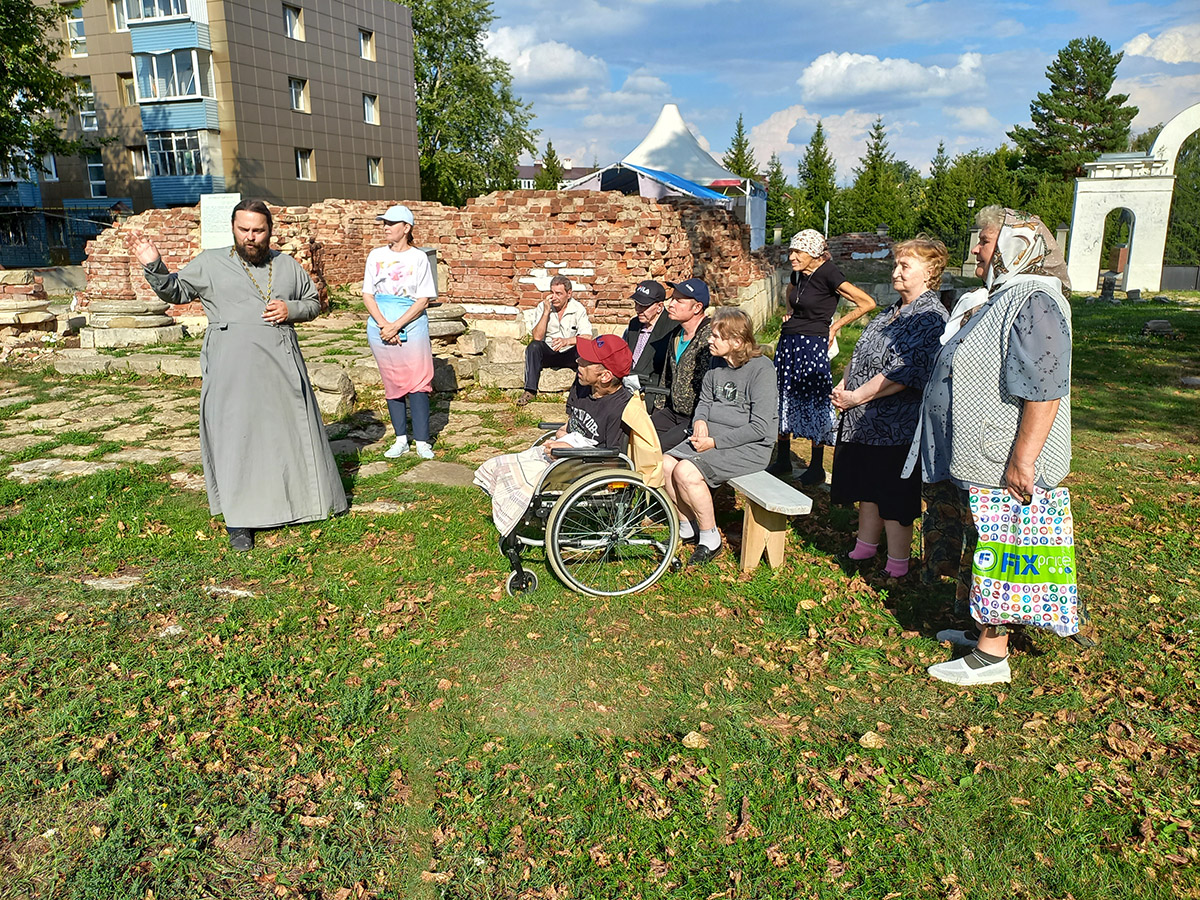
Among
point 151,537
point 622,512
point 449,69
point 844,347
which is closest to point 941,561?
point 622,512

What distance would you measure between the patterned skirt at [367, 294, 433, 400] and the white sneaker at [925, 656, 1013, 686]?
4413 mm

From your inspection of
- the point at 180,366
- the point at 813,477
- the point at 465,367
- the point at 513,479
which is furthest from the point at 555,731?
the point at 180,366

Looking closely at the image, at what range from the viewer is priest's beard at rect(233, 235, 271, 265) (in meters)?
4.73

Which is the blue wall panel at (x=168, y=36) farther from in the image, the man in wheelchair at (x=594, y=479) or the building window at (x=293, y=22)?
the man in wheelchair at (x=594, y=479)

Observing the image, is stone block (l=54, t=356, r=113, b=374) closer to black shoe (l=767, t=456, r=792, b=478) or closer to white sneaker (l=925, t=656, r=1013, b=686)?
black shoe (l=767, t=456, r=792, b=478)

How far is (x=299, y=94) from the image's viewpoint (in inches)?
1224

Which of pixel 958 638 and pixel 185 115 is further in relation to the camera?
pixel 185 115

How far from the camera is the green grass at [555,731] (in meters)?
2.55

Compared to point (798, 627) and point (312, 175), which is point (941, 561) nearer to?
point (798, 627)

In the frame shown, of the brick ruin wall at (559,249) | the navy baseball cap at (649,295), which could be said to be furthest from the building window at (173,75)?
the navy baseball cap at (649,295)

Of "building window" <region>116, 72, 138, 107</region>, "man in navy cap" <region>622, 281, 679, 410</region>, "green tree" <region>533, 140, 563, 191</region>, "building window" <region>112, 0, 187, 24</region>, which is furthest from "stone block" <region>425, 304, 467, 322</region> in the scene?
"green tree" <region>533, 140, 563, 191</region>

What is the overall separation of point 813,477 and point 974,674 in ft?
9.06

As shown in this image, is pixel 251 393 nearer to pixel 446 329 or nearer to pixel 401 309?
pixel 401 309

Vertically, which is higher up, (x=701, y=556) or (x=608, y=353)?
(x=608, y=353)
